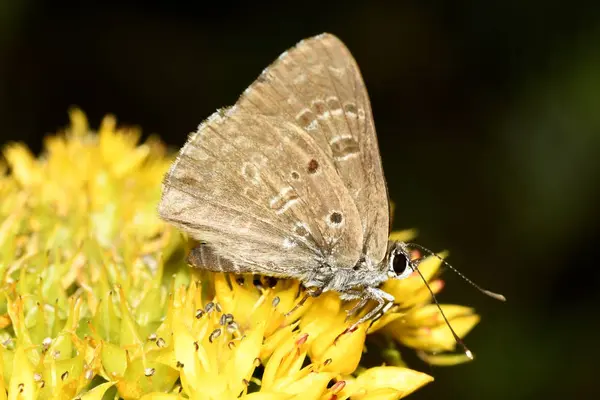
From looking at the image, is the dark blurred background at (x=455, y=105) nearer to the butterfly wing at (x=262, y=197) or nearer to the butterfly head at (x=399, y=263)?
the butterfly head at (x=399, y=263)

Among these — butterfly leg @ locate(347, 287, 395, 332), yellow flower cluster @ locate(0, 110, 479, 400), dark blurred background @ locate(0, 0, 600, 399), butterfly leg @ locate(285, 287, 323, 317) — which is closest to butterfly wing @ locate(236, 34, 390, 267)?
butterfly leg @ locate(347, 287, 395, 332)

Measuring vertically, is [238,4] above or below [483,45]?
above

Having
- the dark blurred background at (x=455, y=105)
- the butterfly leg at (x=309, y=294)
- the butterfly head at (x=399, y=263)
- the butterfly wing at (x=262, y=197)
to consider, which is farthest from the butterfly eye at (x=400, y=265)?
the dark blurred background at (x=455, y=105)

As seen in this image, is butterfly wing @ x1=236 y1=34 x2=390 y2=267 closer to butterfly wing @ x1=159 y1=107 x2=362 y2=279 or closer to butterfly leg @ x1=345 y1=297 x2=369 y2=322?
butterfly wing @ x1=159 y1=107 x2=362 y2=279

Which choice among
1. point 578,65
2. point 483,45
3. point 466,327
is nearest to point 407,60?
point 483,45

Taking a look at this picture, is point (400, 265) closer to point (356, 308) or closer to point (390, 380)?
point (356, 308)

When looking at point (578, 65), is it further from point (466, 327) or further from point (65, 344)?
point (65, 344)
